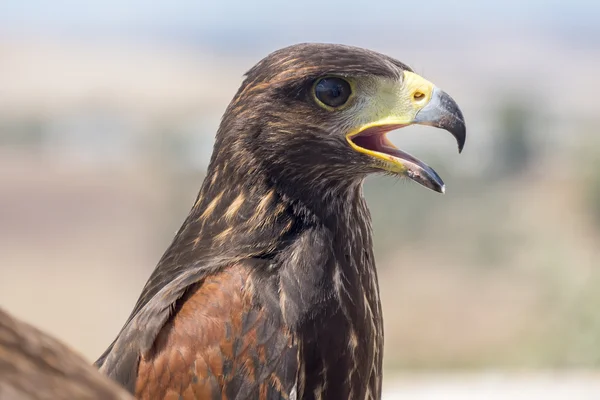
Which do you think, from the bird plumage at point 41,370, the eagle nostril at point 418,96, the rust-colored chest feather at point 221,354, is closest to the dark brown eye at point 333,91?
the eagle nostril at point 418,96

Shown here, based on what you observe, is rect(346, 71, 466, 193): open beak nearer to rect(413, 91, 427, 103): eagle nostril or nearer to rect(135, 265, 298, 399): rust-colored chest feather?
rect(413, 91, 427, 103): eagle nostril

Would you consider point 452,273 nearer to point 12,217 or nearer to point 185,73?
point 12,217

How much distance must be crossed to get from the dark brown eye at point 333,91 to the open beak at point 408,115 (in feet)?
0.39

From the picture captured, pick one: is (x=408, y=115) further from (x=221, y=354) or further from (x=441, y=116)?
(x=221, y=354)

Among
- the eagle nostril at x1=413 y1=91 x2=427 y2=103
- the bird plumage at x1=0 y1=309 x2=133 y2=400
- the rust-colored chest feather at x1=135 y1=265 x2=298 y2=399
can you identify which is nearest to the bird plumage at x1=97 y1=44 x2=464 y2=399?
the rust-colored chest feather at x1=135 y1=265 x2=298 y2=399

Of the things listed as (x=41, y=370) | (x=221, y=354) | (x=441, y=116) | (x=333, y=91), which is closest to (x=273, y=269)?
(x=221, y=354)

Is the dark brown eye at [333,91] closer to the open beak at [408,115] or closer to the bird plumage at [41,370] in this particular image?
the open beak at [408,115]

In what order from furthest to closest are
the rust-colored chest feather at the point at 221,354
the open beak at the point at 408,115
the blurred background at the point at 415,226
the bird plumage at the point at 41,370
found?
the blurred background at the point at 415,226 → the open beak at the point at 408,115 → the rust-colored chest feather at the point at 221,354 → the bird plumage at the point at 41,370

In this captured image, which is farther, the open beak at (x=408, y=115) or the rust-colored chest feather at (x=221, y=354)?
the open beak at (x=408, y=115)

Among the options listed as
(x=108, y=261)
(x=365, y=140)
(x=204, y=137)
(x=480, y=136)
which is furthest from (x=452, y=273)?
(x=365, y=140)

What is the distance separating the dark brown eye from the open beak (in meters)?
0.12

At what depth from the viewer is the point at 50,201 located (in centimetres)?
3997

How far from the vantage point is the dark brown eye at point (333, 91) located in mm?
4238

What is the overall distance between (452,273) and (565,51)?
7702cm
